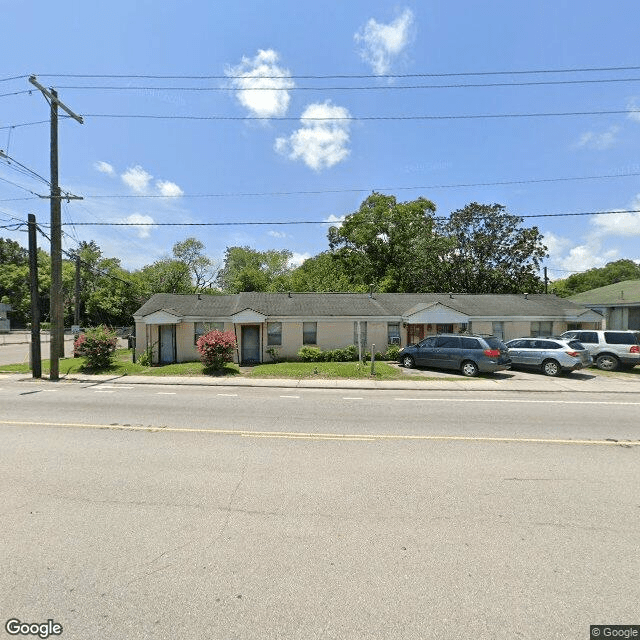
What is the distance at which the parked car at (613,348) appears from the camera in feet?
58.9

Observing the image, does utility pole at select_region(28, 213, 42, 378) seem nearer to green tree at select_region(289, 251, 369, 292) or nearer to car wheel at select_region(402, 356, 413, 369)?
car wheel at select_region(402, 356, 413, 369)

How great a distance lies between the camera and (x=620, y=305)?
2525 centimetres

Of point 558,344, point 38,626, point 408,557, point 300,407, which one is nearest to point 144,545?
point 38,626

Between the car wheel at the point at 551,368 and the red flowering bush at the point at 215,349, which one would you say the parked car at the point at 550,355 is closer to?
the car wheel at the point at 551,368

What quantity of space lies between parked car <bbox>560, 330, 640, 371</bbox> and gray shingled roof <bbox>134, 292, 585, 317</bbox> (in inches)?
209

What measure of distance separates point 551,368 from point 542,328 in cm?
899

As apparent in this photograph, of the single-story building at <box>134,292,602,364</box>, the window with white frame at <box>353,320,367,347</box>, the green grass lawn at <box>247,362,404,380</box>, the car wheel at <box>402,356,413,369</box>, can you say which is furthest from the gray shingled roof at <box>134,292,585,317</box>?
the car wheel at <box>402,356,413,369</box>

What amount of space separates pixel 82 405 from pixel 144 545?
8886 millimetres

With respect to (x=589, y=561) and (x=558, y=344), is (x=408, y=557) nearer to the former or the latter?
(x=589, y=561)

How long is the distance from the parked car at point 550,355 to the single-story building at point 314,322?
17.1 feet

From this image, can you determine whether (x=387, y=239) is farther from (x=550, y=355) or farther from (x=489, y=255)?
(x=550, y=355)

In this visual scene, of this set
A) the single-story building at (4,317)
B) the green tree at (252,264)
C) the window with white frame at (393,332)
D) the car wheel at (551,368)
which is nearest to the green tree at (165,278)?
the green tree at (252,264)

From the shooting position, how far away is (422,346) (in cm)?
1869

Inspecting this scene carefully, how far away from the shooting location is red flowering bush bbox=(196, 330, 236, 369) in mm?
18062
